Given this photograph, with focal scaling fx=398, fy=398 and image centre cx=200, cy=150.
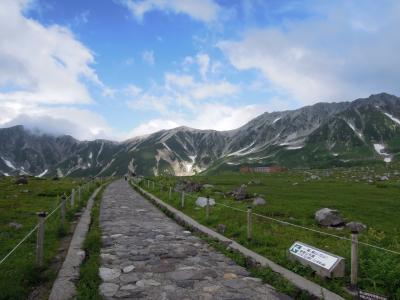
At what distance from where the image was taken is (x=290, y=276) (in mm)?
11672

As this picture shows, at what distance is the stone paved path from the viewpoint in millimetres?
10375

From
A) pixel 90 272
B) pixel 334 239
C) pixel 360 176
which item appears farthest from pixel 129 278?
pixel 360 176

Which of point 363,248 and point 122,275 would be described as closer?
point 122,275

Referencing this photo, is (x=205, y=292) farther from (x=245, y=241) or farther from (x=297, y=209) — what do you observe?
(x=297, y=209)

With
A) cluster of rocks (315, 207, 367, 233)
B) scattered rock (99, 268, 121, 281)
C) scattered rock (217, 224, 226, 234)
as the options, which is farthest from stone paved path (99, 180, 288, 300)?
cluster of rocks (315, 207, 367, 233)

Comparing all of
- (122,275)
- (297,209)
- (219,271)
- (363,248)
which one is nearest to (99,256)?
(122,275)

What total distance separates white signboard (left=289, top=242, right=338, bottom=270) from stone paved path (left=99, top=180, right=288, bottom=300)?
1.83 metres

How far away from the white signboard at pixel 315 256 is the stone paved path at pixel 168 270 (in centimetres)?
183

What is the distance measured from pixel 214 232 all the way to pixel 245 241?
2946 mm

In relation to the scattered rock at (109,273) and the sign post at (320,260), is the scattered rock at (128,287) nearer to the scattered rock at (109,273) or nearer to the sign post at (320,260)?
the scattered rock at (109,273)

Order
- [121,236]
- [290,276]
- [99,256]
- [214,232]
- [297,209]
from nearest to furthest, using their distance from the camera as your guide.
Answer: [290,276] → [99,256] → [121,236] → [214,232] → [297,209]

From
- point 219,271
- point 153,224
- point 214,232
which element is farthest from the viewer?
point 153,224

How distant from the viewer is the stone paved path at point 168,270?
408 inches

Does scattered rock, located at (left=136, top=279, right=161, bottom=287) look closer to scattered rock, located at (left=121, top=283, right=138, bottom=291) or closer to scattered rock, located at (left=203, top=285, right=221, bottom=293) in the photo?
scattered rock, located at (left=121, top=283, right=138, bottom=291)
